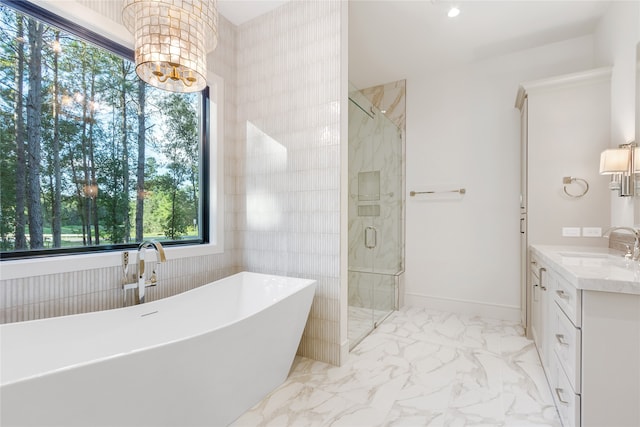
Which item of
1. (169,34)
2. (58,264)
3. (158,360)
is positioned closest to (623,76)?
(169,34)

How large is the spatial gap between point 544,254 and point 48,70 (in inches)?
124

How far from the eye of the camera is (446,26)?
2561 mm

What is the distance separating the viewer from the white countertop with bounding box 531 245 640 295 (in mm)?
Result: 1127

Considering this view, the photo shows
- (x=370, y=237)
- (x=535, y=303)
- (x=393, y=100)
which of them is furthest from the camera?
(x=393, y=100)

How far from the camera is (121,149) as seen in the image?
74.8 inches

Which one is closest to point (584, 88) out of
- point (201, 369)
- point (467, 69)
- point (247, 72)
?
point (467, 69)

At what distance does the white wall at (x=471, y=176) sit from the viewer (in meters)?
2.93

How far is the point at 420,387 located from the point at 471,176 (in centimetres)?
224

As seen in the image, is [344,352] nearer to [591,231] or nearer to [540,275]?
[540,275]

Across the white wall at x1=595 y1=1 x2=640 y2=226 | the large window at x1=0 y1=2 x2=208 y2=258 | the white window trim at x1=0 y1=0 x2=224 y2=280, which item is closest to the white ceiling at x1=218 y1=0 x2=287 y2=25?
the white window trim at x1=0 y1=0 x2=224 y2=280

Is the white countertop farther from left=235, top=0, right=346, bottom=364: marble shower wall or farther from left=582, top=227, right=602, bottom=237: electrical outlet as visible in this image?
left=235, top=0, right=346, bottom=364: marble shower wall

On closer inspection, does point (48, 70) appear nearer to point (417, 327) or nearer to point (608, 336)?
point (608, 336)

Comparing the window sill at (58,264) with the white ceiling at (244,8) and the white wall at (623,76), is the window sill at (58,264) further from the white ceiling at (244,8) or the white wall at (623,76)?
the white wall at (623,76)

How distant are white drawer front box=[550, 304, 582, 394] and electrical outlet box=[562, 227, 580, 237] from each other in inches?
39.7
